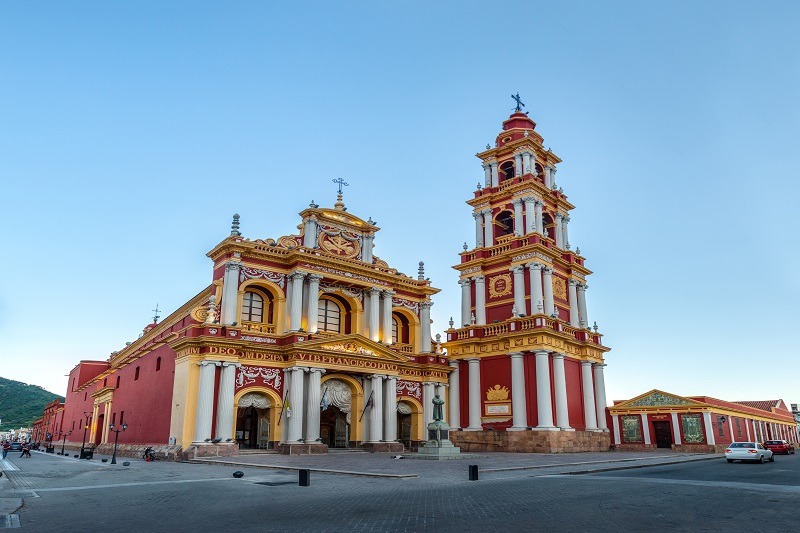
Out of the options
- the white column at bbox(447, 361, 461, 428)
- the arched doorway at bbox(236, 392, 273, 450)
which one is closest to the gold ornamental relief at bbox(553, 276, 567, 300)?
the white column at bbox(447, 361, 461, 428)

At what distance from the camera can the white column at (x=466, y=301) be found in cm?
4044

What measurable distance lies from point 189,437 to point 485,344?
18.8 m

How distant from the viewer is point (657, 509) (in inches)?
418

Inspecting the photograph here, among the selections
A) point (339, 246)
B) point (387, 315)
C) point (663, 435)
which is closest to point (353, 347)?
point (387, 315)

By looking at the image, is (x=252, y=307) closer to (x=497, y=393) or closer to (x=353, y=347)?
(x=353, y=347)

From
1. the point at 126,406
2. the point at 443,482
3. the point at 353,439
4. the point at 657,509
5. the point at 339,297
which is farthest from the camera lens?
the point at 126,406

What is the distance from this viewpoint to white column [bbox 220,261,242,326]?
3092 centimetres

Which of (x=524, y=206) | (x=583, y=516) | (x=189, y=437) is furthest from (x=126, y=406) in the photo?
(x=583, y=516)

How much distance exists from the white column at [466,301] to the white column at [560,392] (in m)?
7.27

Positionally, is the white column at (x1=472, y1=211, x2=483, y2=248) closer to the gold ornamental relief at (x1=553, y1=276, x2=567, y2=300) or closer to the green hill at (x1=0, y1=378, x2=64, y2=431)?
the gold ornamental relief at (x1=553, y1=276, x2=567, y2=300)

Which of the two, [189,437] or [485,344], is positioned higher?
[485,344]

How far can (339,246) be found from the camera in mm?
36938

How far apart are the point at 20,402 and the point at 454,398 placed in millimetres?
158290

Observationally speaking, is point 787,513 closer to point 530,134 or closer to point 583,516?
point 583,516
